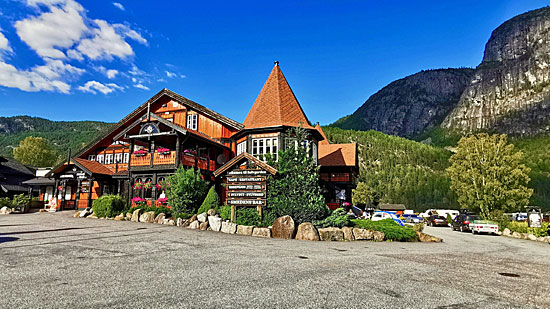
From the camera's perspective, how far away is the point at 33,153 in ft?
203

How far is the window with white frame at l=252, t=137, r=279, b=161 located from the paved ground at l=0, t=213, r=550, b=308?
476 inches

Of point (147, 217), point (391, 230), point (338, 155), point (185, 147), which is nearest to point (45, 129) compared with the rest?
point (185, 147)

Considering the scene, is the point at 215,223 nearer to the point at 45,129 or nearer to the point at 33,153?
the point at 33,153

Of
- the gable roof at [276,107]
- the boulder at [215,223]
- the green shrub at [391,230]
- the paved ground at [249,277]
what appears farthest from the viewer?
the gable roof at [276,107]

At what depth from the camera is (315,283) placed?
6.95 metres

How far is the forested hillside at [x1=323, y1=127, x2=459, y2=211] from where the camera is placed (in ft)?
319

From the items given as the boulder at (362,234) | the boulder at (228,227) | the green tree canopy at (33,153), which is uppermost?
the green tree canopy at (33,153)

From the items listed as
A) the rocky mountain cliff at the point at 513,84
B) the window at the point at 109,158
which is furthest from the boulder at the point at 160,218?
the rocky mountain cliff at the point at 513,84

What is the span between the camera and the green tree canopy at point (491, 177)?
1110 inches

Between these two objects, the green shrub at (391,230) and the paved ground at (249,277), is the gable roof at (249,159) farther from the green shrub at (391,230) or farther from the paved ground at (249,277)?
the green shrub at (391,230)

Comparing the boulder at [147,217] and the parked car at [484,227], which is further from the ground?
the boulder at [147,217]

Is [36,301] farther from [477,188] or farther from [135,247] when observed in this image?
[477,188]

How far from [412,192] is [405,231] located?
9521cm

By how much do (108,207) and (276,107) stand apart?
564 inches
